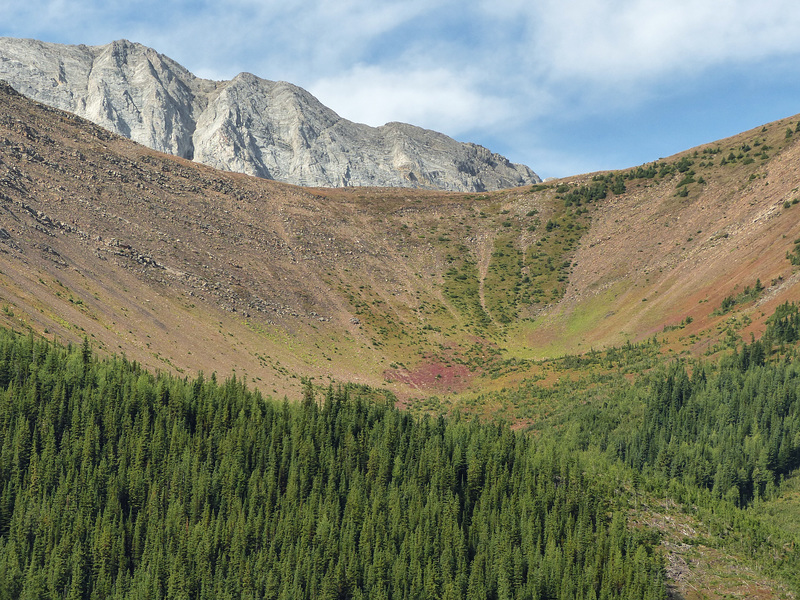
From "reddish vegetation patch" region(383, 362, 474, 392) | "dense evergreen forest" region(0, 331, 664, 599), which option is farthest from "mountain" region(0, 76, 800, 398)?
"dense evergreen forest" region(0, 331, 664, 599)

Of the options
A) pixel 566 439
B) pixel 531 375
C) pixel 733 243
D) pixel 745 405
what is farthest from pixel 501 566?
pixel 733 243

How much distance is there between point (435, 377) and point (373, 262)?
3939 cm

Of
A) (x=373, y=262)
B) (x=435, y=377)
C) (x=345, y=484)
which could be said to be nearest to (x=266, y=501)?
(x=345, y=484)

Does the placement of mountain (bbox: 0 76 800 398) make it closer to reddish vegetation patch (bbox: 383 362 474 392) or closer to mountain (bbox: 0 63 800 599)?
reddish vegetation patch (bbox: 383 362 474 392)

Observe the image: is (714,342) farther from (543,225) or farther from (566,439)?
(543,225)

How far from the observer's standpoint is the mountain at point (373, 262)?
121125 mm

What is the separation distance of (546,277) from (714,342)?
169 feet

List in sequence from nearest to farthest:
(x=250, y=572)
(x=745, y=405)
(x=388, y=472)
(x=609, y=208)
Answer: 1. (x=250, y=572)
2. (x=388, y=472)
3. (x=745, y=405)
4. (x=609, y=208)

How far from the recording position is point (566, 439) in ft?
363

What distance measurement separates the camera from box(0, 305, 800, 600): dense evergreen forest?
80938 millimetres

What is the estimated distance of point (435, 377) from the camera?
137 metres

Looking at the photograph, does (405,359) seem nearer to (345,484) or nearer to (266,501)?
(345,484)

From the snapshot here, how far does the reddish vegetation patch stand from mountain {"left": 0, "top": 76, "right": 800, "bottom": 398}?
1.08 ft

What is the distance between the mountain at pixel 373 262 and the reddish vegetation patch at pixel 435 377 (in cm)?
33
